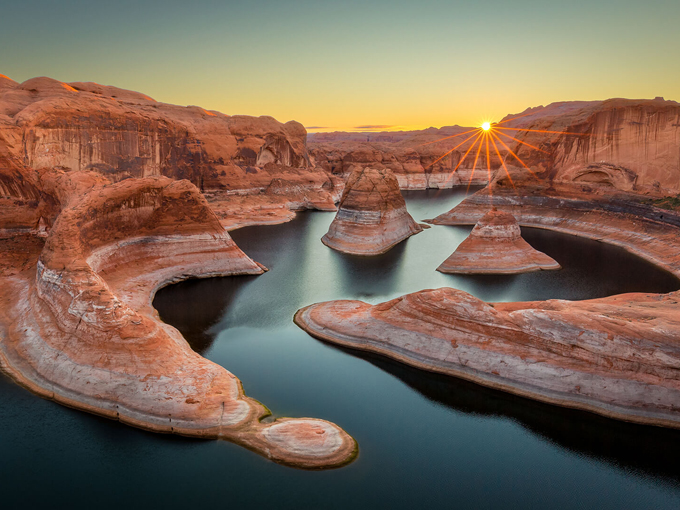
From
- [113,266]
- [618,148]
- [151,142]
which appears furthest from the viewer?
[151,142]

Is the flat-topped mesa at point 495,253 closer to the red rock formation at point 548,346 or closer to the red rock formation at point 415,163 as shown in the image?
the red rock formation at point 548,346

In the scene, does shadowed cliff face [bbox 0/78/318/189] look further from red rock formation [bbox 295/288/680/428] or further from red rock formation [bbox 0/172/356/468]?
red rock formation [bbox 295/288/680/428]

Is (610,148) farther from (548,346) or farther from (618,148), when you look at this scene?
(548,346)

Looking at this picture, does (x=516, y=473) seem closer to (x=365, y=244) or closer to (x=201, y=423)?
(x=201, y=423)

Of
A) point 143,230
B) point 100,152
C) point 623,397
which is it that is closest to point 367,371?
point 623,397

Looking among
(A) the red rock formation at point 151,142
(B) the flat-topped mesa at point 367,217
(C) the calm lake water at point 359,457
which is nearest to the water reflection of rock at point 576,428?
(C) the calm lake water at point 359,457

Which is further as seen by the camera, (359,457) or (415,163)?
(415,163)

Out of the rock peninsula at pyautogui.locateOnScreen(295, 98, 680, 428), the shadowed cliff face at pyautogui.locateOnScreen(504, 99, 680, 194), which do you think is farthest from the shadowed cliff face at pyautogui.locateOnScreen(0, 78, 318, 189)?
the shadowed cliff face at pyautogui.locateOnScreen(504, 99, 680, 194)

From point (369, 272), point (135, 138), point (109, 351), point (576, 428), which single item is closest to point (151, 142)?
point (135, 138)
